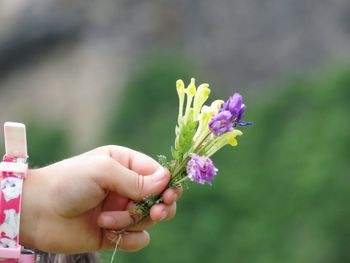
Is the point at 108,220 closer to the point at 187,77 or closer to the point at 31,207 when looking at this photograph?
the point at 31,207

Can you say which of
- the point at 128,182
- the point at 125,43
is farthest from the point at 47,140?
the point at 128,182

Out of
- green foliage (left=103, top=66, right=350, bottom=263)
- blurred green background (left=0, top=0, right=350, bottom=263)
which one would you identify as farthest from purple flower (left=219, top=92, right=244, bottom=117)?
blurred green background (left=0, top=0, right=350, bottom=263)

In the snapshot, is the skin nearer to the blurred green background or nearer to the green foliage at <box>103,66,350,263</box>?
the green foliage at <box>103,66,350,263</box>

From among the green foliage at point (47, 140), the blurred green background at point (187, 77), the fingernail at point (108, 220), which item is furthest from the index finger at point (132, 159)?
the green foliage at point (47, 140)

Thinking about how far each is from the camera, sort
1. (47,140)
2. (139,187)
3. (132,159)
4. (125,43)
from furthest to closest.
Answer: (125,43)
(47,140)
(132,159)
(139,187)

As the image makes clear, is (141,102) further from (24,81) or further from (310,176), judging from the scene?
(310,176)

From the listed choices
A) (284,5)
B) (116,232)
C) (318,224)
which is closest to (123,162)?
(116,232)

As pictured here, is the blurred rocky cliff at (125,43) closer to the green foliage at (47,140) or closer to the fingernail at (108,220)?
the green foliage at (47,140)
